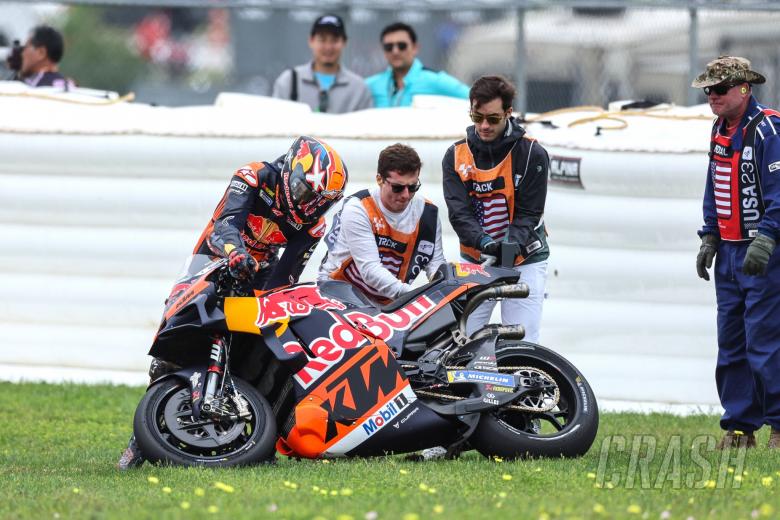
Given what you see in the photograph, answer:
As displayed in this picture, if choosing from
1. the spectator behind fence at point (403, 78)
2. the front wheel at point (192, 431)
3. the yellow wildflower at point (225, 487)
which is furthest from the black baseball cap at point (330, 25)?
the yellow wildflower at point (225, 487)

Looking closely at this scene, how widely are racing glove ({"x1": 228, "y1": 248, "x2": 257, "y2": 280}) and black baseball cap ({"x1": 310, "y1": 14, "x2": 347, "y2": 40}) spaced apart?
198 inches

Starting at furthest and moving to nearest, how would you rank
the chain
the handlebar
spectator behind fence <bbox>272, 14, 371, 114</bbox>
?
spectator behind fence <bbox>272, 14, 371, 114</bbox>
the handlebar
the chain

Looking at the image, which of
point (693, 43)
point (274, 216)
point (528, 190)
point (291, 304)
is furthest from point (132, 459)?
point (693, 43)

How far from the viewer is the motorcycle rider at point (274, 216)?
25.2ft

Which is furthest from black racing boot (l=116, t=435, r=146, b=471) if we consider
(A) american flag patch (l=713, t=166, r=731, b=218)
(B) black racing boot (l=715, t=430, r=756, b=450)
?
(A) american flag patch (l=713, t=166, r=731, b=218)

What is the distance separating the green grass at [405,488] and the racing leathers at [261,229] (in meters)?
1.09

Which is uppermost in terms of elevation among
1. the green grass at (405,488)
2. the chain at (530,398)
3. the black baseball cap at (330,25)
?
the black baseball cap at (330,25)

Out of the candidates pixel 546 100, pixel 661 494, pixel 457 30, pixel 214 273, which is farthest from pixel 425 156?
pixel 661 494

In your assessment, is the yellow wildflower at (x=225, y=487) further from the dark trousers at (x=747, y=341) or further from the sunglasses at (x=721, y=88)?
the sunglasses at (x=721, y=88)

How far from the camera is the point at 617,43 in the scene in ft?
42.7

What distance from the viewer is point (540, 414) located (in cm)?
773

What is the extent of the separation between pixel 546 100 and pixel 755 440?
16.6ft

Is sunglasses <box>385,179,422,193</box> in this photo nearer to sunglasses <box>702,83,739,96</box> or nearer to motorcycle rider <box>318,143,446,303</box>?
motorcycle rider <box>318,143,446,303</box>

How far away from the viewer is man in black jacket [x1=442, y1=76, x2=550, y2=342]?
329 inches
